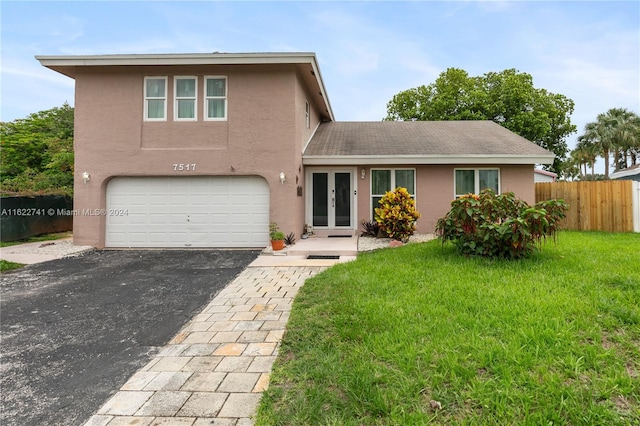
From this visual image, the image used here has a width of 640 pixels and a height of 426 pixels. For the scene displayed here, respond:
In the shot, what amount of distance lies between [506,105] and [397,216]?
2105 centimetres

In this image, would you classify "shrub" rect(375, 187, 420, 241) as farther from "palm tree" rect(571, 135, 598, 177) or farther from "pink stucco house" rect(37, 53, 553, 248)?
"palm tree" rect(571, 135, 598, 177)

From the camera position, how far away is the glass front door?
34.8ft

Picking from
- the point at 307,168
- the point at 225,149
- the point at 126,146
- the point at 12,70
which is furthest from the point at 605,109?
the point at 12,70

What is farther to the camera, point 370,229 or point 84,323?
point 370,229

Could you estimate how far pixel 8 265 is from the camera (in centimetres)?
700

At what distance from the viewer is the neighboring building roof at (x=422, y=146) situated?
10062 millimetres

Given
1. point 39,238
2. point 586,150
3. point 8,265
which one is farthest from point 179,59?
point 586,150

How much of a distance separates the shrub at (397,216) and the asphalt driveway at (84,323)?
4160 millimetres

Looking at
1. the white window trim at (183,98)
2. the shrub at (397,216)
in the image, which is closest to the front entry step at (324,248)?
the shrub at (397,216)

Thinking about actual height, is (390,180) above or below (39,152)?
below

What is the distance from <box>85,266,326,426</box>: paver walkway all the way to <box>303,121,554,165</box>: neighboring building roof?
6.85m

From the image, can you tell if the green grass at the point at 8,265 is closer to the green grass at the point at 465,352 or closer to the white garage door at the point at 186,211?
the white garage door at the point at 186,211

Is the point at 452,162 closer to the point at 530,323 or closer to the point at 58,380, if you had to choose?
the point at 530,323

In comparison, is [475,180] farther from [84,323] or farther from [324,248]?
[84,323]
